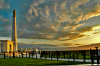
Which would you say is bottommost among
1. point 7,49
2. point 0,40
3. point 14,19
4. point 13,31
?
point 7,49

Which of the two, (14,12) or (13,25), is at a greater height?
(14,12)

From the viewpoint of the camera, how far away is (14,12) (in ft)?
230

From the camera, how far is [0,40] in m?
58.2

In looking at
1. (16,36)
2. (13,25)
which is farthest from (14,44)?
(13,25)

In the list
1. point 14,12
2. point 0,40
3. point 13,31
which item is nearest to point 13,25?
point 13,31

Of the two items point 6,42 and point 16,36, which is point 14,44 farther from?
point 6,42

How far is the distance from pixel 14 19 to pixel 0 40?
15.3 metres

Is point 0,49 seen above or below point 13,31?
below

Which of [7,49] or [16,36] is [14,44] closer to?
[16,36]

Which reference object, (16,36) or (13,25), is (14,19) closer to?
(13,25)

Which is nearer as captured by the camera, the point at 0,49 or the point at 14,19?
the point at 0,49

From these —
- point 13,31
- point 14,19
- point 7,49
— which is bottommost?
point 7,49

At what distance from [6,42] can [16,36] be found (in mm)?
11888

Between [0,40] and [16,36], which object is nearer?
[0,40]
